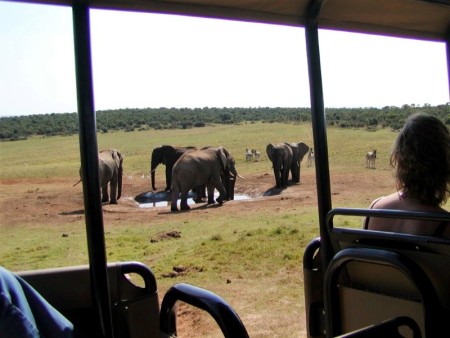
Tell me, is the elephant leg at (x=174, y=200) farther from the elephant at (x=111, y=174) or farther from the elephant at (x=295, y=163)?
the elephant at (x=295, y=163)

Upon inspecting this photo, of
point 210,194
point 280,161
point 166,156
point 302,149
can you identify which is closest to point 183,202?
point 210,194

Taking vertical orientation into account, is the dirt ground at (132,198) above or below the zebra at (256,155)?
below

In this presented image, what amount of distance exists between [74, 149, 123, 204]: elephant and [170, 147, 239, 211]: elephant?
58.0 inches

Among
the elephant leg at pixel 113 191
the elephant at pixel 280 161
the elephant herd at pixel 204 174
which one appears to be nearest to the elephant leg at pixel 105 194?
the elephant leg at pixel 113 191

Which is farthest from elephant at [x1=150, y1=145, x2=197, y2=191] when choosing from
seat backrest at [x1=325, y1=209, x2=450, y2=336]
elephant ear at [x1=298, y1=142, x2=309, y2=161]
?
seat backrest at [x1=325, y1=209, x2=450, y2=336]

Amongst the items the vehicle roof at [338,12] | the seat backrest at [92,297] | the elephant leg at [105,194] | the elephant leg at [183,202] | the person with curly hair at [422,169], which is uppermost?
the vehicle roof at [338,12]

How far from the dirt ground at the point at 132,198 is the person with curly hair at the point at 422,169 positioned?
9077 mm

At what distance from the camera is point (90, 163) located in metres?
1.72

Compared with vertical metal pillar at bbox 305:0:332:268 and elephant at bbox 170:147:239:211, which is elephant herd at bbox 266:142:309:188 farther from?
vertical metal pillar at bbox 305:0:332:268

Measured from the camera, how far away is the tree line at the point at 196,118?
60.0 feet

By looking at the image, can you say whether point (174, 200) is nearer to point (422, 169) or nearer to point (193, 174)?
point (193, 174)

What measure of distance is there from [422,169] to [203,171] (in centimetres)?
1310

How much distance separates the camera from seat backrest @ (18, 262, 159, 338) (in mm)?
1832

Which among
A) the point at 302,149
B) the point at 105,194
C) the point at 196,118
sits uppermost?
the point at 196,118
